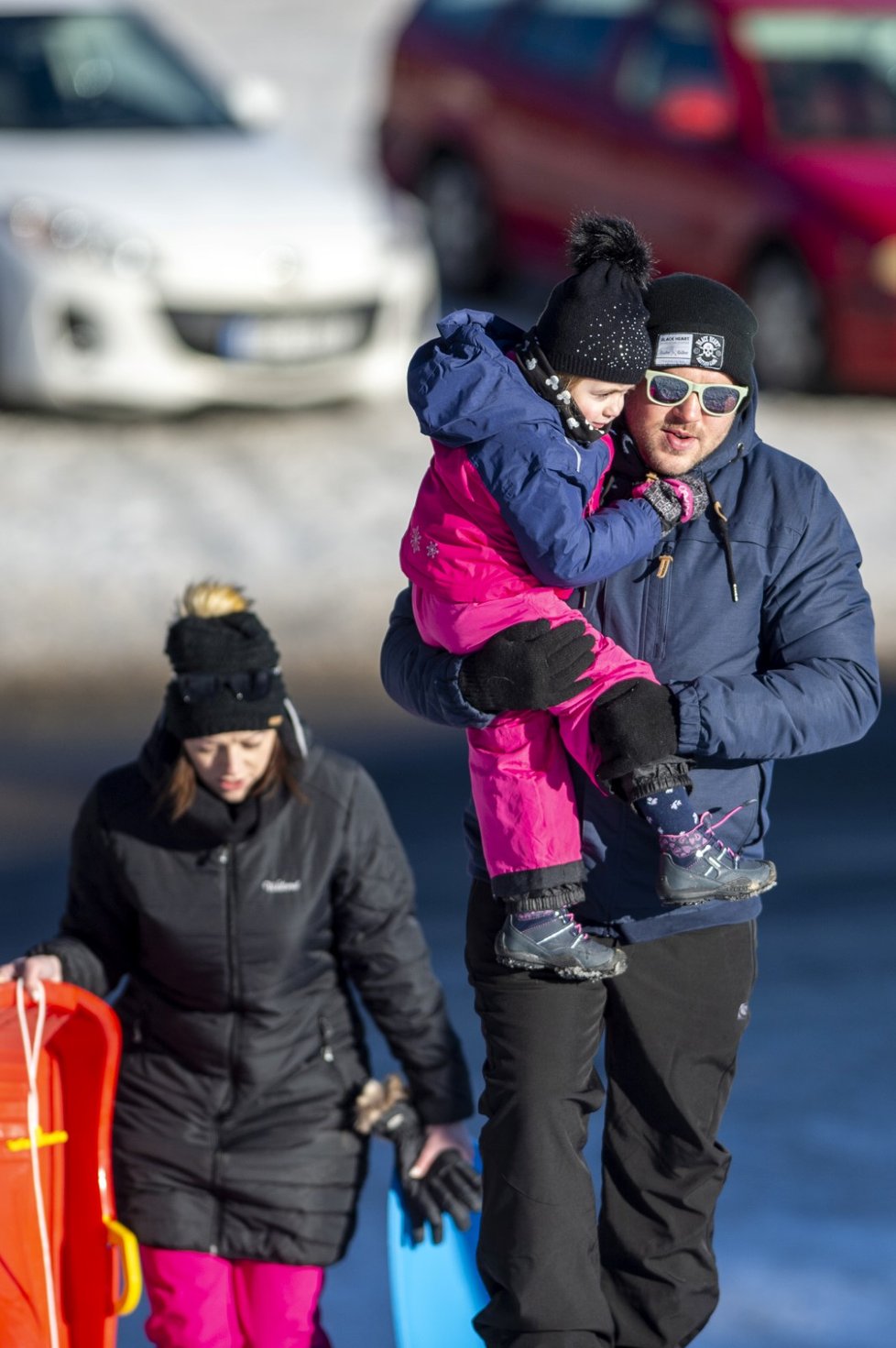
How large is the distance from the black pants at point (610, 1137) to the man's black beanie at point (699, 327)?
0.87m

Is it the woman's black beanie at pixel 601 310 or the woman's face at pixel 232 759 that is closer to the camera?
the woman's black beanie at pixel 601 310

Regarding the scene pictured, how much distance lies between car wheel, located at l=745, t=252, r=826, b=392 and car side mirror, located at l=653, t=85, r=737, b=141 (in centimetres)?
70

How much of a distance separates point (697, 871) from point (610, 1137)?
21.3 inches

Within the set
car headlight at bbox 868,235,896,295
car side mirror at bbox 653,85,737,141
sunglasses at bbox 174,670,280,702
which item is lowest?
sunglasses at bbox 174,670,280,702

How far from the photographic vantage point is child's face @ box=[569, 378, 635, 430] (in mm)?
3195

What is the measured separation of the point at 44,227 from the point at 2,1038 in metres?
6.78

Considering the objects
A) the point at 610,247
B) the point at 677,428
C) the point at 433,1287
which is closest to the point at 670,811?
the point at 677,428

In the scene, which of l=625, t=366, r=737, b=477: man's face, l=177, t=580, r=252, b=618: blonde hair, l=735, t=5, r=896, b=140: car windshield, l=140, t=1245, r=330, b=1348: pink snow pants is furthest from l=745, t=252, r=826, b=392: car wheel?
l=625, t=366, r=737, b=477: man's face

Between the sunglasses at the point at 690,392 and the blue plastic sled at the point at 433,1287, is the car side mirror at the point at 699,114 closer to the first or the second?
the blue plastic sled at the point at 433,1287

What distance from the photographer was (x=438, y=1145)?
4.01 m

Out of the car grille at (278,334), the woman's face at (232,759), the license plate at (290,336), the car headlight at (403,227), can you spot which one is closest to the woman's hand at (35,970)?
the woman's face at (232,759)

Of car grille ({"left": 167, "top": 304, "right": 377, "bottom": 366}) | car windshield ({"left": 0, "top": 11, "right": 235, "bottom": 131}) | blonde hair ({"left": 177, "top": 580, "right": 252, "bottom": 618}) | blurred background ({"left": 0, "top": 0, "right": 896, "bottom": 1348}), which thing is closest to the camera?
blonde hair ({"left": 177, "top": 580, "right": 252, "bottom": 618})

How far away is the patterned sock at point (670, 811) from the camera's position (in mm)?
3244

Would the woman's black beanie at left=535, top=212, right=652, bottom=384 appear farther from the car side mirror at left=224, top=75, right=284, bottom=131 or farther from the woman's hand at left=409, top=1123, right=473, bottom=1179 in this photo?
the car side mirror at left=224, top=75, right=284, bottom=131
